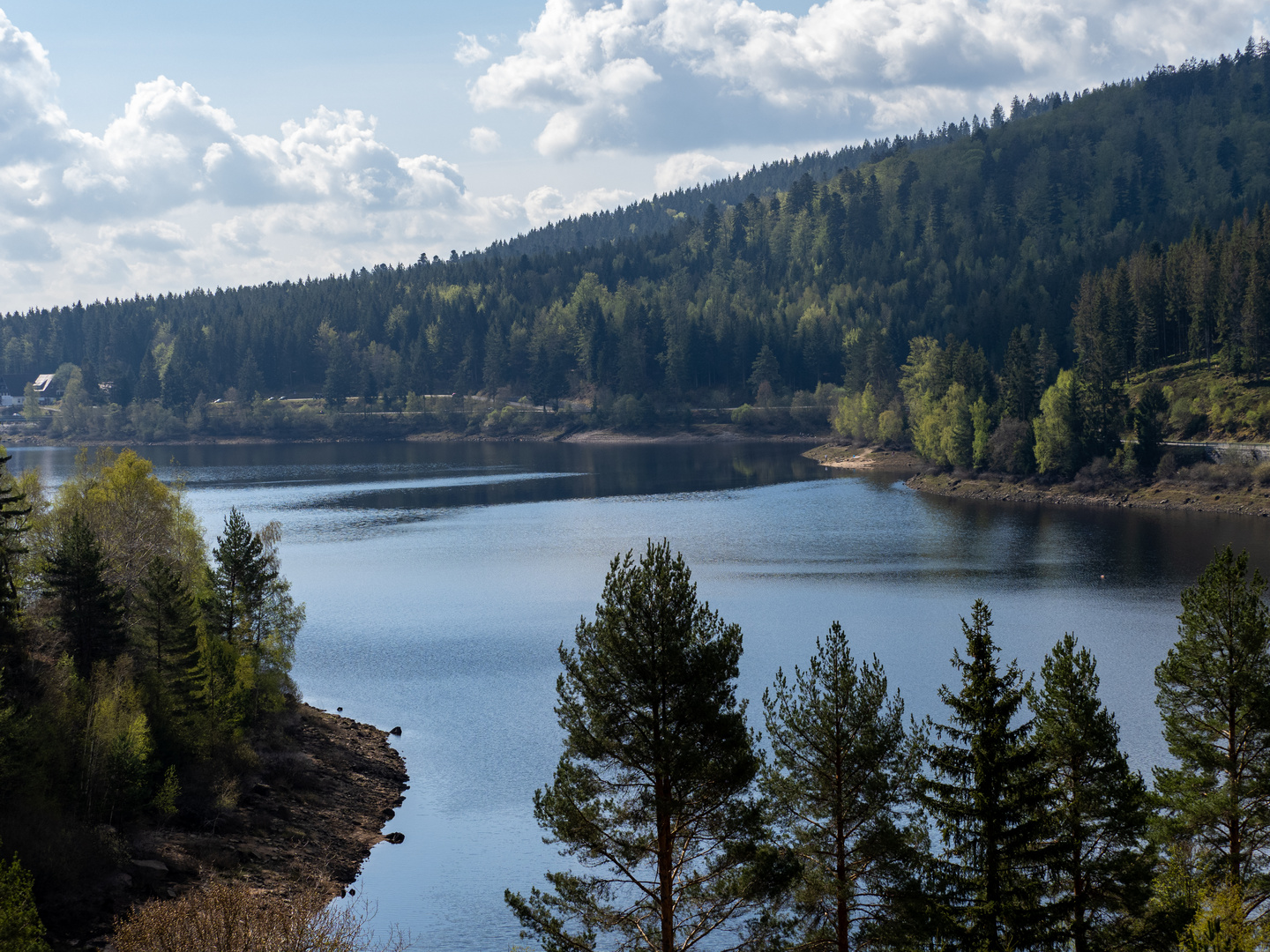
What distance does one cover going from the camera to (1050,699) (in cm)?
2664

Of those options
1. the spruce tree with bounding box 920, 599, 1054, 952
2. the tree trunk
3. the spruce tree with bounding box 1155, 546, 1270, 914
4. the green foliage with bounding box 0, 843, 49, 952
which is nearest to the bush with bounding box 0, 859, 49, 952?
the green foliage with bounding box 0, 843, 49, 952

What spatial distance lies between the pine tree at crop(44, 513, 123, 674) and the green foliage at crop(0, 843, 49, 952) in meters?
17.8

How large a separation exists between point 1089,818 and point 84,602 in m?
36.7

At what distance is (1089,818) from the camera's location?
25.3 m

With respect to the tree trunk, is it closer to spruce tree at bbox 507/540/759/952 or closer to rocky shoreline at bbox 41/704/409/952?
spruce tree at bbox 507/540/759/952

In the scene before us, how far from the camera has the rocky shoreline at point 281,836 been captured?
33.6 meters

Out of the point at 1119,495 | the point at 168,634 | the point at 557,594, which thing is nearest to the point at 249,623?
the point at 168,634

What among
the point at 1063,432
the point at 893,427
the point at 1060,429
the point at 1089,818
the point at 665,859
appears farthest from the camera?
the point at 893,427

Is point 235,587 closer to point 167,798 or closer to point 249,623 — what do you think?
point 249,623

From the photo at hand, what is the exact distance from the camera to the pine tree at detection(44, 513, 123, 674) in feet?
140

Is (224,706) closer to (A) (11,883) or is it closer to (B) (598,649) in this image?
(A) (11,883)

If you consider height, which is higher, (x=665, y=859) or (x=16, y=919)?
(x=665, y=859)

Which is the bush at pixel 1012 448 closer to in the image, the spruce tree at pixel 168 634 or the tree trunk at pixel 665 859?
the spruce tree at pixel 168 634

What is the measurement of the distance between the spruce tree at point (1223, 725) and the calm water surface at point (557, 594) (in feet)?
48.2
